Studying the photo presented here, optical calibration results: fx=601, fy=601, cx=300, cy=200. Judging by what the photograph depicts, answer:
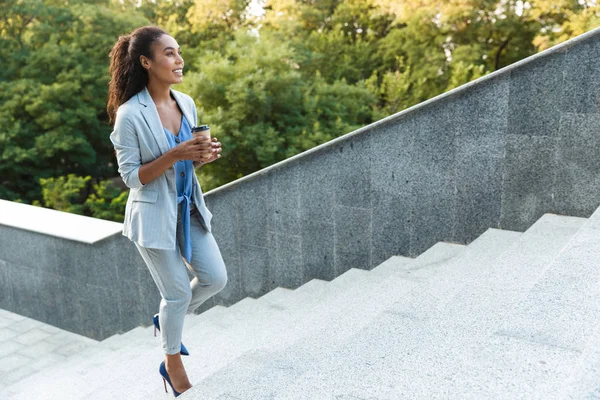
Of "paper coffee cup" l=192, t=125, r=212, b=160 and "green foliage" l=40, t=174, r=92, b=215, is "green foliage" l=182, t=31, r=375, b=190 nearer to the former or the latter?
"green foliage" l=40, t=174, r=92, b=215

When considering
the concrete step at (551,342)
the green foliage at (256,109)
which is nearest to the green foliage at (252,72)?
the green foliage at (256,109)

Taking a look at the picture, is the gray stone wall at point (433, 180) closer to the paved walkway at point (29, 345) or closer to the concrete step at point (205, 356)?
the concrete step at point (205, 356)

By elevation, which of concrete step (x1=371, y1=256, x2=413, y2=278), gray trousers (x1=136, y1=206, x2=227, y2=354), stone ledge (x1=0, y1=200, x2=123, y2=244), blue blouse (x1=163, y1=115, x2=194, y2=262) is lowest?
concrete step (x1=371, y1=256, x2=413, y2=278)

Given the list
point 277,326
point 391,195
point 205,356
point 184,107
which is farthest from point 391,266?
point 184,107

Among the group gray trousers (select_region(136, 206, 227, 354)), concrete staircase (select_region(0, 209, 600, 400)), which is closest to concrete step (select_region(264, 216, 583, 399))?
concrete staircase (select_region(0, 209, 600, 400))

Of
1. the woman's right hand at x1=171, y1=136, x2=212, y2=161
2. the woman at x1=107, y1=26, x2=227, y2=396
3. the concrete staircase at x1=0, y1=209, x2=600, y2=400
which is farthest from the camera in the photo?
the woman at x1=107, y1=26, x2=227, y2=396

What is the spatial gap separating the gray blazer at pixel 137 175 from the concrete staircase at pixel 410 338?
0.75 meters

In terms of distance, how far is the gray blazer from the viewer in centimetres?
280

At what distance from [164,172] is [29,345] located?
152 inches

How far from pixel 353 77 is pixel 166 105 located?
775 inches

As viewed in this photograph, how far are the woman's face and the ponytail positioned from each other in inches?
1.0

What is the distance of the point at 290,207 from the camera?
17.5ft

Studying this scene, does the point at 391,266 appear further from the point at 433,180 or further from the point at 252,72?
the point at 252,72

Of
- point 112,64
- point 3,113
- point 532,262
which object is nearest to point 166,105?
point 112,64
